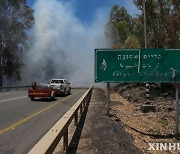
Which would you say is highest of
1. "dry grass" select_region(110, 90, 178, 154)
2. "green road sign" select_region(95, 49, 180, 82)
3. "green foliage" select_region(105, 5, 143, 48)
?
"green foliage" select_region(105, 5, 143, 48)

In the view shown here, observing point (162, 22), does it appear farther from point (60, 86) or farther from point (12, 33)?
point (12, 33)

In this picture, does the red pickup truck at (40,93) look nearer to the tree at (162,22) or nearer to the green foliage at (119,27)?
the tree at (162,22)

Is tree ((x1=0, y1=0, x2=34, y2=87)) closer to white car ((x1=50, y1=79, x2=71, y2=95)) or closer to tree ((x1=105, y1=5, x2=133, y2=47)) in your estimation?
tree ((x1=105, y1=5, x2=133, y2=47))

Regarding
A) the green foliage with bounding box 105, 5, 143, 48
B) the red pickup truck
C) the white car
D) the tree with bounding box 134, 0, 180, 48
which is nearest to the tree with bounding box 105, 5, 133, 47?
the green foliage with bounding box 105, 5, 143, 48

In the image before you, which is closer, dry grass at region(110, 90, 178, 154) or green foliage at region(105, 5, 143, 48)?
dry grass at region(110, 90, 178, 154)

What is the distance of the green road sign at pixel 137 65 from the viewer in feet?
48.0

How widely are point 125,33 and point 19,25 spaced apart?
19092 mm

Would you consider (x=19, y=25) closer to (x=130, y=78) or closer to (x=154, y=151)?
(x=130, y=78)

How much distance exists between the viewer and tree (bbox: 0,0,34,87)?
5884cm

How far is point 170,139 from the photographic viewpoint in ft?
42.4

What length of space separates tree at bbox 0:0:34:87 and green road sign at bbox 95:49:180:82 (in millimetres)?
44003

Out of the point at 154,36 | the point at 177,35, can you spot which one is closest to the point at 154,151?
the point at 177,35

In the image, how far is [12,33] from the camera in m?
60.2

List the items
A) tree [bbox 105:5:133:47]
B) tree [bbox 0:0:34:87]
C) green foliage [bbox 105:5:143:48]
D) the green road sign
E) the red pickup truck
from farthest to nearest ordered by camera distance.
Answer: tree [bbox 105:5:133:47] < green foliage [bbox 105:5:143:48] < tree [bbox 0:0:34:87] < the red pickup truck < the green road sign
